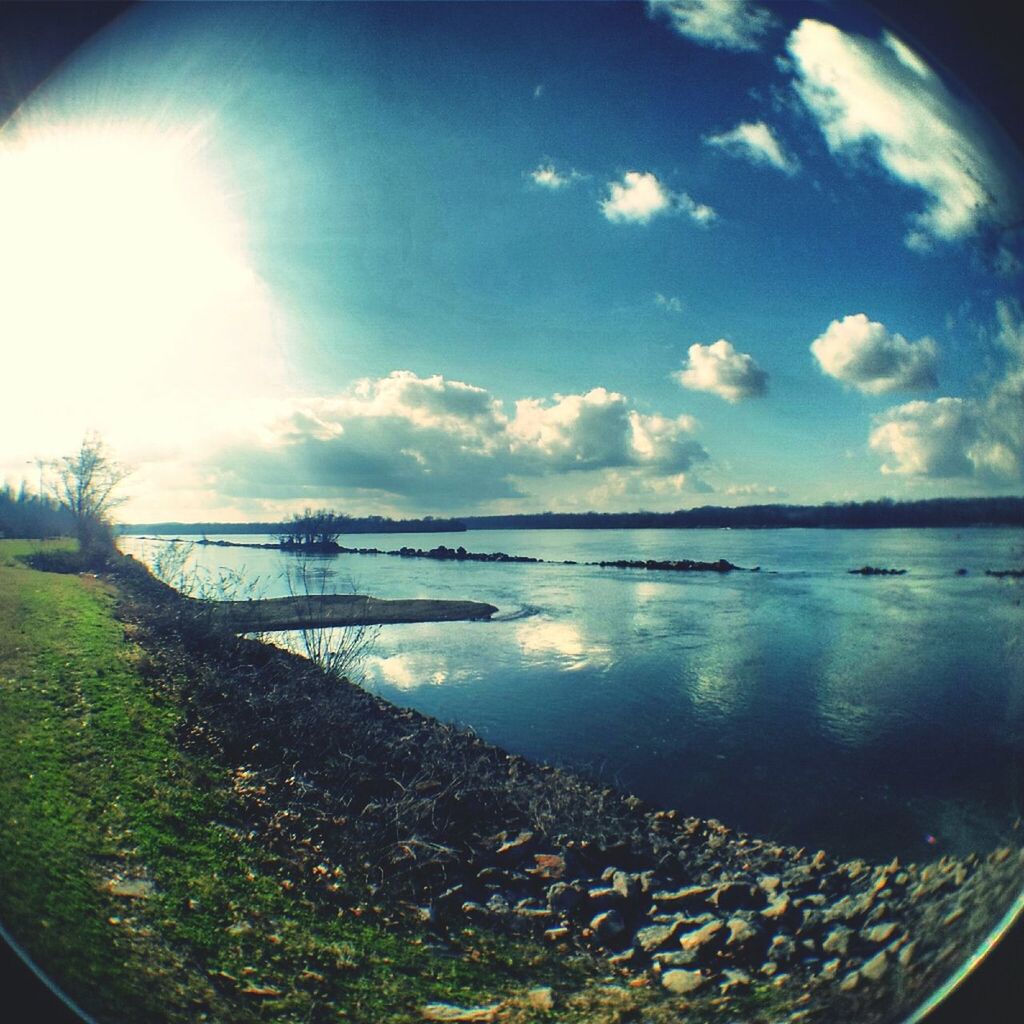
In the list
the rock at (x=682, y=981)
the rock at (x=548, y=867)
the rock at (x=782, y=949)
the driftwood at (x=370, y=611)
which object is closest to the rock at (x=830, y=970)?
the rock at (x=782, y=949)

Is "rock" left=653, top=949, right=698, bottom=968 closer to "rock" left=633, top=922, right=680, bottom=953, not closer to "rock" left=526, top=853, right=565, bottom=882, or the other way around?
"rock" left=633, top=922, right=680, bottom=953

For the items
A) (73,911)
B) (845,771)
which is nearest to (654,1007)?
(73,911)

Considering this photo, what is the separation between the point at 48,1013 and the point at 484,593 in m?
27.0

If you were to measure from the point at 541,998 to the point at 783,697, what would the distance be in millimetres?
10054

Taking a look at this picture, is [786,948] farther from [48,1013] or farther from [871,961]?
[48,1013]

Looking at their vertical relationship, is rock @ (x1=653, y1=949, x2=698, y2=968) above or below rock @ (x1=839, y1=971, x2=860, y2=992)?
below

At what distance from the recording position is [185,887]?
2977mm

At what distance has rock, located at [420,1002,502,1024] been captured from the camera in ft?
7.47

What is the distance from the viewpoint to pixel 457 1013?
7.73 ft

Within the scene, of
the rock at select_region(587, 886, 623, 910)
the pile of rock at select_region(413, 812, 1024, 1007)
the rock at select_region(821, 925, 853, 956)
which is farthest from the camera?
the rock at select_region(587, 886, 623, 910)

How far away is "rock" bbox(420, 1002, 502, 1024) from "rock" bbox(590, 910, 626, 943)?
1.47m

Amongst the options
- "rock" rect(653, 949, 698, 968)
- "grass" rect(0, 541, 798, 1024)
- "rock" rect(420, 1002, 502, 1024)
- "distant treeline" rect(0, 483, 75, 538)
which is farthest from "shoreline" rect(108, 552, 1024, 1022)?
"distant treeline" rect(0, 483, 75, 538)

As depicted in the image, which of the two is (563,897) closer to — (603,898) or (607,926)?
(603,898)

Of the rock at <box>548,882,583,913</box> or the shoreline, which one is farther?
the rock at <box>548,882,583,913</box>
